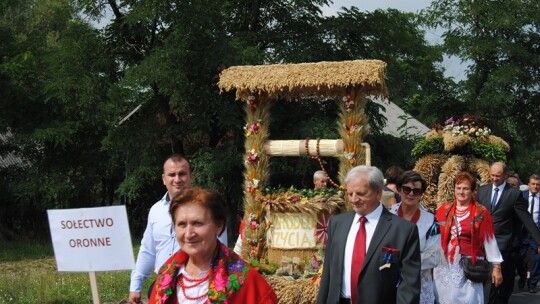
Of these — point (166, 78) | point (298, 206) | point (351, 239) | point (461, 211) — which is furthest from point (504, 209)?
point (166, 78)

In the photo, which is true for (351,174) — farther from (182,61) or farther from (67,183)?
(67,183)

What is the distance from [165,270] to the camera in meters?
3.75

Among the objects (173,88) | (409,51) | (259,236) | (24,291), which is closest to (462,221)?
(259,236)

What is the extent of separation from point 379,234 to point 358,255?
0.65 ft

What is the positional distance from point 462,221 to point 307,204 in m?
2.41

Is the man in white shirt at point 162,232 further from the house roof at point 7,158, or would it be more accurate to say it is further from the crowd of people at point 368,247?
the house roof at point 7,158

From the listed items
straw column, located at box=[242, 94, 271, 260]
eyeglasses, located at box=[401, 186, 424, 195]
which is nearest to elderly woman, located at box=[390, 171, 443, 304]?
eyeglasses, located at box=[401, 186, 424, 195]

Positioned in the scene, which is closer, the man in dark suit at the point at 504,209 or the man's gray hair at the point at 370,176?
the man's gray hair at the point at 370,176

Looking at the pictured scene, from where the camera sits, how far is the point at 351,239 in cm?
561

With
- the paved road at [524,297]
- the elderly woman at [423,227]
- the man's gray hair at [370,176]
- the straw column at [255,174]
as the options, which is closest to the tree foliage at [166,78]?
the paved road at [524,297]

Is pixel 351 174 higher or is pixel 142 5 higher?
pixel 142 5

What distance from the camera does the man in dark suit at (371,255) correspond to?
17.8 feet

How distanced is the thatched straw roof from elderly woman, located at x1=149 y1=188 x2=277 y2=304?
612cm

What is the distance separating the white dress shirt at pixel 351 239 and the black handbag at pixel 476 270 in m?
2.50
